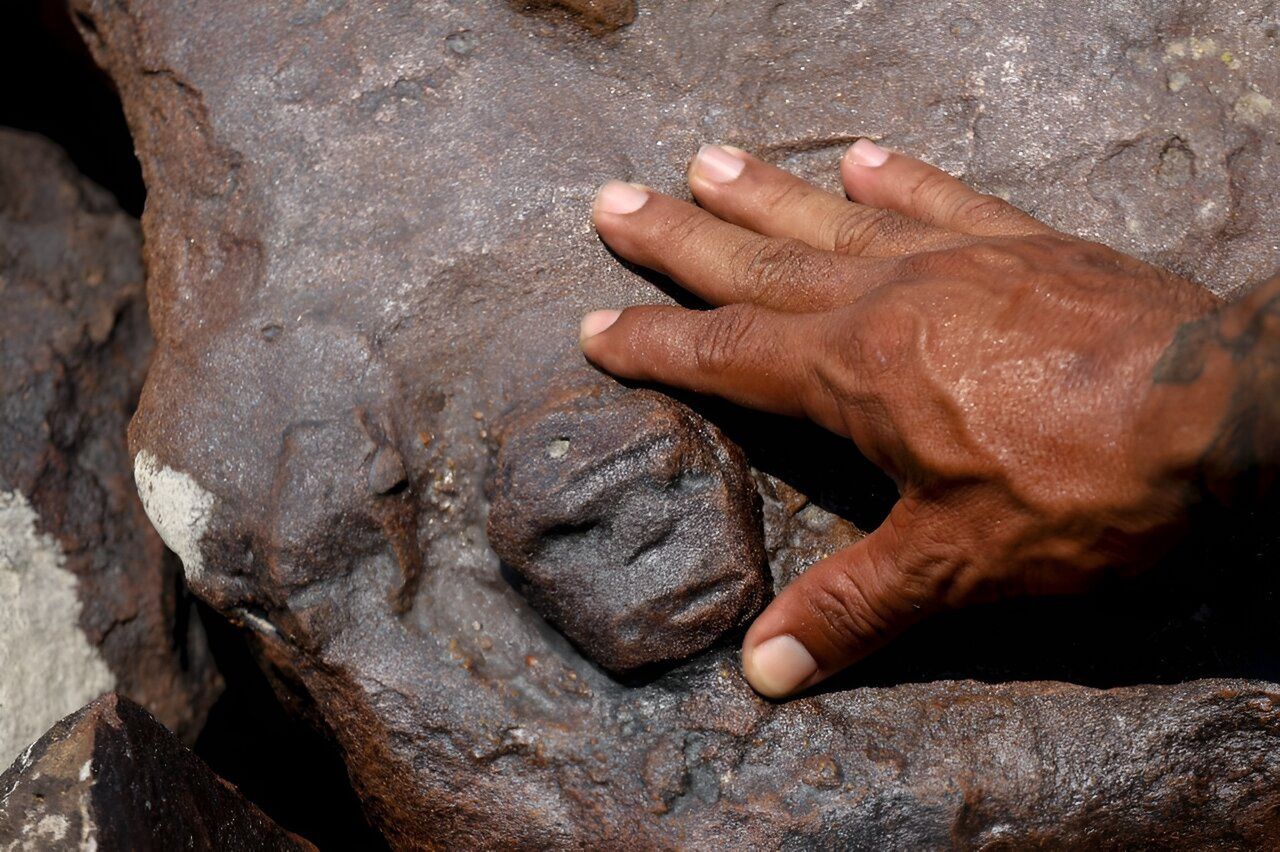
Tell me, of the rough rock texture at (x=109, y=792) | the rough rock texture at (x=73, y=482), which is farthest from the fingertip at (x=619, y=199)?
the rough rock texture at (x=73, y=482)

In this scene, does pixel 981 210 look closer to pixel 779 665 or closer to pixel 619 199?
pixel 619 199

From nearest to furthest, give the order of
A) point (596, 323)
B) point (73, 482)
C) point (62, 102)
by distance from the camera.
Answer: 1. point (596, 323)
2. point (73, 482)
3. point (62, 102)

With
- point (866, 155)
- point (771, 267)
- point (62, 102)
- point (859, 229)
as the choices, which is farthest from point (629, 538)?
point (62, 102)

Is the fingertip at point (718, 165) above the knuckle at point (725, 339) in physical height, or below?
above

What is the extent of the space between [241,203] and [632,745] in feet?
4.16

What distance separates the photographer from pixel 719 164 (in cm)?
206

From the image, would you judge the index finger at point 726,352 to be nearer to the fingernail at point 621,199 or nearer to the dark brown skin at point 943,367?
the dark brown skin at point 943,367

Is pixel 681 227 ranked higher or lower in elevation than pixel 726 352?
higher

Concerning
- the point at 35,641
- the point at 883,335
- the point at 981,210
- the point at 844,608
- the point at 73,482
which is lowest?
the point at 35,641

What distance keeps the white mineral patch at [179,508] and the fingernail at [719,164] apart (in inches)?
43.2

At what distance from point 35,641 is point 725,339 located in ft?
5.46

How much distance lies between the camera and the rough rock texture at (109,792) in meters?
1.76

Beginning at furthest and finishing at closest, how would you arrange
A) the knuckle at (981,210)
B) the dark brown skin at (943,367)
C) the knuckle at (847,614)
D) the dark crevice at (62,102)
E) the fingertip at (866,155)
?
the dark crevice at (62,102) → the fingertip at (866,155) → the knuckle at (981,210) → the knuckle at (847,614) → the dark brown skin at (943,367)

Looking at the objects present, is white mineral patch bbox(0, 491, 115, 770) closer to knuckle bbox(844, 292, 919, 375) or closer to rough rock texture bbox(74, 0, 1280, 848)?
rough rock texture bbox(74, 0, 1280, 848)
